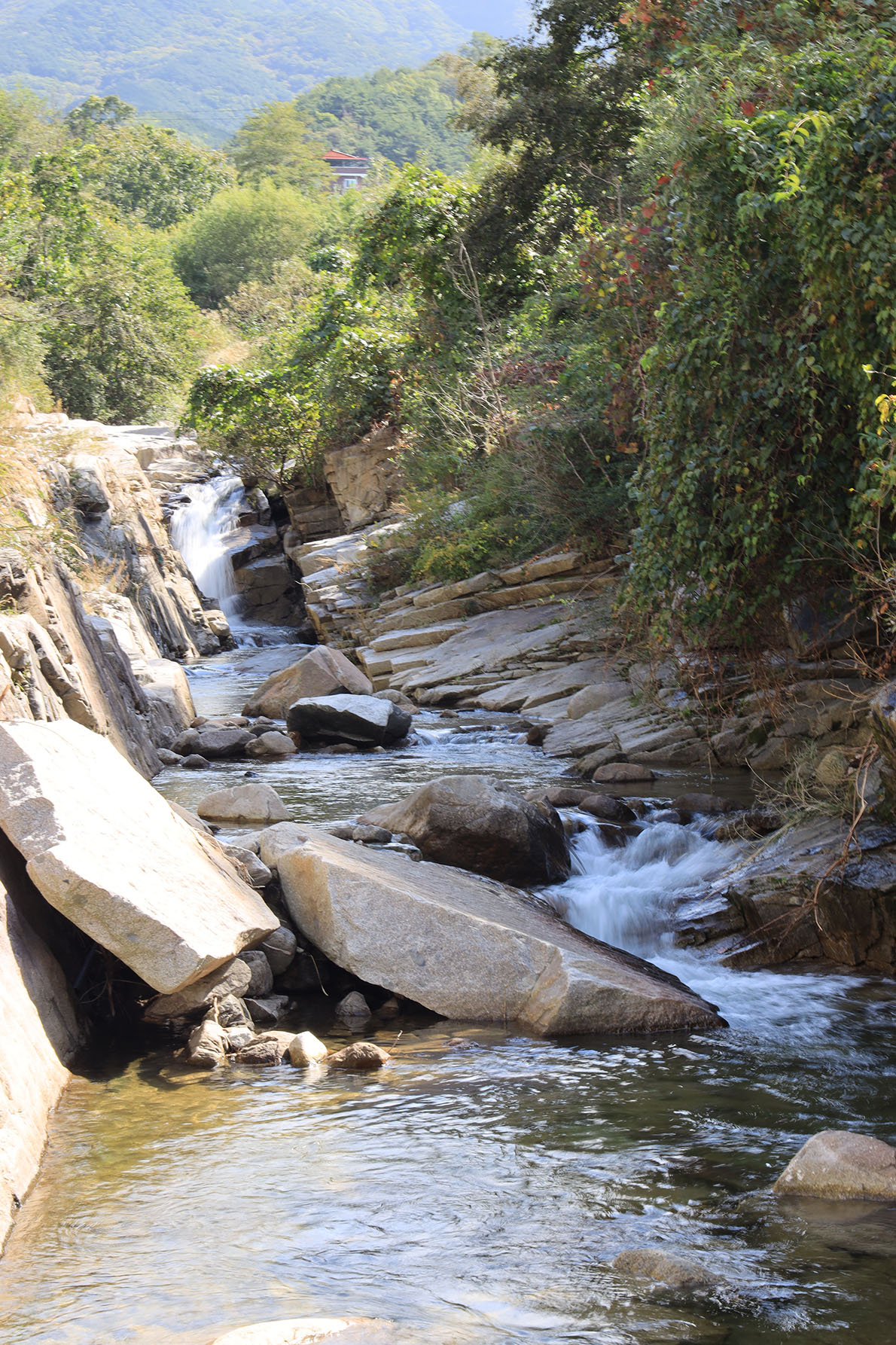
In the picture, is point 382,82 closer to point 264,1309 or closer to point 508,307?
point 508,307

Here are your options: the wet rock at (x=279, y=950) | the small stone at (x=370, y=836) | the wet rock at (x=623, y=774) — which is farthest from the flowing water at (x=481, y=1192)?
the wet rock at (x=623, y=774)

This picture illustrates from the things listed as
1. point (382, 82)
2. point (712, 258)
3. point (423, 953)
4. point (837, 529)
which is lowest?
point (423, 953)

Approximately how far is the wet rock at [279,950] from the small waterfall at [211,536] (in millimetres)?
18315

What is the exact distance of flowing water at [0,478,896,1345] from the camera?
3.08m

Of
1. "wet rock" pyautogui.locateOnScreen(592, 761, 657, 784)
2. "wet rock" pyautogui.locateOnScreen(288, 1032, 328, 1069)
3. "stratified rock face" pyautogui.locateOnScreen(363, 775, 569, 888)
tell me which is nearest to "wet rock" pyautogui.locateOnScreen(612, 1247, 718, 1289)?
"wet rock" pyautogui.locateOnScreen(288, 1032, 328, 1069)

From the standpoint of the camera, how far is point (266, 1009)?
5.70 meters

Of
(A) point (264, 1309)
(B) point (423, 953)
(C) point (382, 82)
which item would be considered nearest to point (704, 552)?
(B) point (423, 953)

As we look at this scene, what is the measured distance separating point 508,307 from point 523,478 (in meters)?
6.78

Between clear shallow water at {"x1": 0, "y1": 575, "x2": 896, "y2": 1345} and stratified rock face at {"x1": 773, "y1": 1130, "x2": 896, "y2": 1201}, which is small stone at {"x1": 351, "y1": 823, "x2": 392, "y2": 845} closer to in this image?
clear shallow water at {"x1": 0, "y1": 575, "x2": 896, "y2": 1345}

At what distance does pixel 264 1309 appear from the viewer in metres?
3.06

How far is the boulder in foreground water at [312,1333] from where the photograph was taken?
276cm

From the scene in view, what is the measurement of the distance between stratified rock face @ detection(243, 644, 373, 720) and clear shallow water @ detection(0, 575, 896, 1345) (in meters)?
8.08

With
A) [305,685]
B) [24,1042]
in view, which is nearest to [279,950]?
[24,1042]

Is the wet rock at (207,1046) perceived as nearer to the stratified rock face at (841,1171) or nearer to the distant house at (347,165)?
the stratified rock face at (841,1171)
